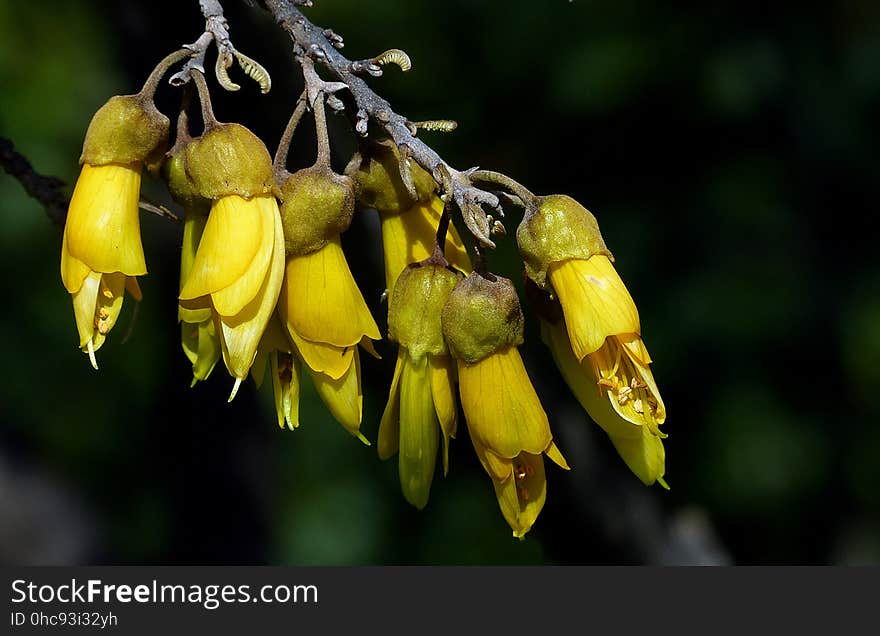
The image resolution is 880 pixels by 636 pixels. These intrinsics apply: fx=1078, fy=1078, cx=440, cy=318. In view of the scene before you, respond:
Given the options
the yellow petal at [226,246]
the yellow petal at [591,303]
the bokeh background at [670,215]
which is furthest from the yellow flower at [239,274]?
the bokeh background at [670,215]

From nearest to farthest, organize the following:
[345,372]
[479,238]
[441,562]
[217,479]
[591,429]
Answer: [479,238] < [345,372] < [591,429] < [217,479] < [441,562]

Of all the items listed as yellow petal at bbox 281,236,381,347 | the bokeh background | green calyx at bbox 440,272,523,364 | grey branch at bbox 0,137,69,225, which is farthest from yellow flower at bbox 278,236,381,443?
the bokeh background

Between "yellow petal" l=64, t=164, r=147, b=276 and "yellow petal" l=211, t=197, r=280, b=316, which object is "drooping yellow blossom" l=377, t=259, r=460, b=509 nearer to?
"yellow petal" l=211, t=197, r=280, b=316

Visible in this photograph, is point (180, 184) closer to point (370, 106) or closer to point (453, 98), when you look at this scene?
point (370, 106)

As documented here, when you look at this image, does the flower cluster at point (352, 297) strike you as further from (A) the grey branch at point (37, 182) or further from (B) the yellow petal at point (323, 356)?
(A) the grey branch at point (37, 182)

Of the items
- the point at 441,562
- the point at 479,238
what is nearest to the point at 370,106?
the point at 479,238

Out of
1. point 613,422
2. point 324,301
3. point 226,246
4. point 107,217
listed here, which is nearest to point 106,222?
point 107,217
